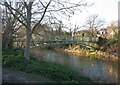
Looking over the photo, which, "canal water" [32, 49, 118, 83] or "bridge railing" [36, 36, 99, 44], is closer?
"canal water" [32, 49, 118, 83]

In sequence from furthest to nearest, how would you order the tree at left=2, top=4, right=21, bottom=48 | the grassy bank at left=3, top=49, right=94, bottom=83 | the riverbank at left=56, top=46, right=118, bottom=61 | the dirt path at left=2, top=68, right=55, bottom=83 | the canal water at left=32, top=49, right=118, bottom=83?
the riverbank at left=56, top=46, right=118, bottom=61 → the tree at left=2, top=4, right=21, bottom=48 → the canal water at left=32, top=49, right=118, bottom=83 → the grassy bank at left=3, top=49, right=94, bottom=83 → the dirt path at left=2, top=68, right=55, bottom=83

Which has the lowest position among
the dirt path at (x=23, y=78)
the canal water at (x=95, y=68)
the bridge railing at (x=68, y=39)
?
the canal water at (x=95, y=68)

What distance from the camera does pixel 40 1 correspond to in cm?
1766

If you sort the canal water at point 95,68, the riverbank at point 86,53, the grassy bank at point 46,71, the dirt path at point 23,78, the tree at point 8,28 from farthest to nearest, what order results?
1. the riverbank at point 86,53
2. the tree at point 8,28
3. the canal water at point 95,68
4. the grassy bank at point 46,71
5. the dirt path at point 23,78

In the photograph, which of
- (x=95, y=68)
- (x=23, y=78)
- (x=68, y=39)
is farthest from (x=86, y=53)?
(x=23, y=78)

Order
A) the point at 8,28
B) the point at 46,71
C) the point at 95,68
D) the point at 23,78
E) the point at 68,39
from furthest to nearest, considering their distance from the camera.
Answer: the point at 68,39 < the point at 8,28 < the point at 95,68 < the point at 46,71 < the point at 23,78

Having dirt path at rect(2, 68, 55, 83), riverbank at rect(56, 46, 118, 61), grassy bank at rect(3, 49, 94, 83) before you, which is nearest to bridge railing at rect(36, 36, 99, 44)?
riverbank at rect(56, 46, 118, 61)

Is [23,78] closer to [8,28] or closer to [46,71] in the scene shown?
[46,71]

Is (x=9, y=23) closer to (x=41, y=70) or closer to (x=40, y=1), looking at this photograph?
(x=40, y=1)

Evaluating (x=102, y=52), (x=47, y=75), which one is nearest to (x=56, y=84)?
(x=47, y=75)

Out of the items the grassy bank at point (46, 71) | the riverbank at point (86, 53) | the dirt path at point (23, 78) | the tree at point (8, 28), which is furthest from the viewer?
the riverbank at point (86, 53)

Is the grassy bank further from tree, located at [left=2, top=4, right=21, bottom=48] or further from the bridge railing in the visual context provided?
the bridge railing

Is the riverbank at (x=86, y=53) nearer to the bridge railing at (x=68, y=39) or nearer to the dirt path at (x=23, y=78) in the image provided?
the bridge railing at (x=68, y=39)

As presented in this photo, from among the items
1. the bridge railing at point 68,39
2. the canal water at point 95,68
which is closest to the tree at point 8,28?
the canal water at point 95,68
